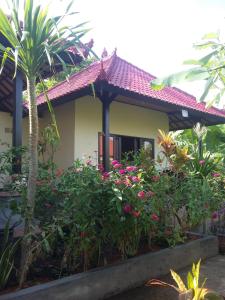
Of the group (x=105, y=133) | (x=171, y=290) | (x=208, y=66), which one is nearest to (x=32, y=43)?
(x=208, y=66)

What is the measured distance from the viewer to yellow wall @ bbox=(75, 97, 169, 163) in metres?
10.1

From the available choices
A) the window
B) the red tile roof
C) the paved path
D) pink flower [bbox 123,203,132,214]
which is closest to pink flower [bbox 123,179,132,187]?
pink flower [bbox 123,203,132,214]

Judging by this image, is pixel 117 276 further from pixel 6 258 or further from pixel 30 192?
pixel 30 192

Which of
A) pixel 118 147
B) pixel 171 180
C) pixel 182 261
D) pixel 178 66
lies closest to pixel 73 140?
pixel 118 147

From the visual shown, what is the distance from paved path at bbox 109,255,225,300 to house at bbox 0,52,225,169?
3.50m

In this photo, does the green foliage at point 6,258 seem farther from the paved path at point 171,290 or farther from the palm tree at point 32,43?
the paved path at point 171,290

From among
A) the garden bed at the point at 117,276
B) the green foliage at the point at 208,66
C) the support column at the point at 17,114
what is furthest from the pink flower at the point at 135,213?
the support column at the point at 17,114

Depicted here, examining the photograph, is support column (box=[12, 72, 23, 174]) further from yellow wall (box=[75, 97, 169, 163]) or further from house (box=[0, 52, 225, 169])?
yellow wall (box=[75, 97, 169, 163])

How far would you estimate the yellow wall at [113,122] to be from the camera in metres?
10.1

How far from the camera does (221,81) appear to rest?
2775mm

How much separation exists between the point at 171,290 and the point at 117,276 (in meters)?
0.77

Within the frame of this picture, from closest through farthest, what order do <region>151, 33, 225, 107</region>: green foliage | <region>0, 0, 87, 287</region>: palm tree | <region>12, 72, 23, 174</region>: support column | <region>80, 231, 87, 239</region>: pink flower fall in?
<region>151, 33, 225, 107</region>: green foliage
<region>0, 0, 87, 287</region>: palm tree
<region>80, 231, 87, 239</region>: pink flower
<region>12, 72, 23, 174</region>: support column

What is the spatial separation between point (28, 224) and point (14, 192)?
0.92 meters

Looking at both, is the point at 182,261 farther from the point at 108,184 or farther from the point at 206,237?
the point at 108,184
